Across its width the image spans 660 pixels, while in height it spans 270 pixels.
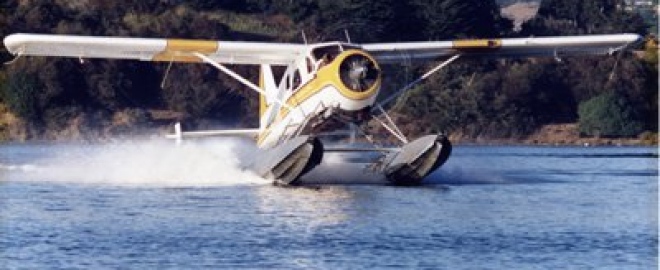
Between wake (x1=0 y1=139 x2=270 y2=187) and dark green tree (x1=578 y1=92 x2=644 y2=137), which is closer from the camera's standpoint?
wake (x1=0 y1=139 x2=270 y2=187)

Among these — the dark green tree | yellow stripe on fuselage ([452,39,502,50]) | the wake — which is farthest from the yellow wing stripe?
the dark green tree

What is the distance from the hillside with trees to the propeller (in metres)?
24.4

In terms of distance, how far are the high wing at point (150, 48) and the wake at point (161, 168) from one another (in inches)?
59.2

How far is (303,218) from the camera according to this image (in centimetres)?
2359

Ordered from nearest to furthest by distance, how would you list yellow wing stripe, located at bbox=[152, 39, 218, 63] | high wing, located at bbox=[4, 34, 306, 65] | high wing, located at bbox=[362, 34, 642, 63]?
high wing, located at bbox=[4, 34, 306, 65], yellow wing stripe, located at bbox=[152, 39, 218, 63], high wing, located at bbox=[362, 34, 642, 63]

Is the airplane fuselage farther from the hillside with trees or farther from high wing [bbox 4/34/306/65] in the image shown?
the hillside with trees

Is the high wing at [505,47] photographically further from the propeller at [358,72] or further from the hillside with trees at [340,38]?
the hillside with trees at [340,38]

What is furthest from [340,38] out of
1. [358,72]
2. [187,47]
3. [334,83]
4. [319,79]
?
[358,72]

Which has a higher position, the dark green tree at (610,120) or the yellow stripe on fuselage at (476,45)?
the yellow stripe on fuselage at (476,45)

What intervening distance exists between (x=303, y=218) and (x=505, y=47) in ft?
29.5

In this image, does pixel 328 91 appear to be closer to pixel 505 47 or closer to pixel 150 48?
pixel 150 48

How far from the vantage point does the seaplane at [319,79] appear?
27.2 m

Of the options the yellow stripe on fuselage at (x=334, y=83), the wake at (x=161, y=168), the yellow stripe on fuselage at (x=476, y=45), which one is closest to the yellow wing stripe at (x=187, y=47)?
the wake at (x=161, y=168)

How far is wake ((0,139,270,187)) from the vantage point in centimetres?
3014
